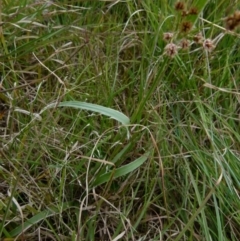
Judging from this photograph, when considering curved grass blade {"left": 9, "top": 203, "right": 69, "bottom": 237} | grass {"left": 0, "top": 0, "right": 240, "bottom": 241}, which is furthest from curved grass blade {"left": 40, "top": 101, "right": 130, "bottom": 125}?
curved grass blade {"left": 9, "top": 203, "right": 69, "bottom": 237}

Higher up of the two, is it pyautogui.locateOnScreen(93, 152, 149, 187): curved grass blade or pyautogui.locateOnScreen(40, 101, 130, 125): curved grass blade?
pyautogui.locateOnScreen(40, 101, 130, 125): curved grass blade

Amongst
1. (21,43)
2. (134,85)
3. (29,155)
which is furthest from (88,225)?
(21,43)

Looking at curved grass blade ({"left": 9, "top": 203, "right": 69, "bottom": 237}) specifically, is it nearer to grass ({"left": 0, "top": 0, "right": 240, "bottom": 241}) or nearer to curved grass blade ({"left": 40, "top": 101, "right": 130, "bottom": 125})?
grass ({"left": 0, "top": 0, "right": 240, "bottom": 241})

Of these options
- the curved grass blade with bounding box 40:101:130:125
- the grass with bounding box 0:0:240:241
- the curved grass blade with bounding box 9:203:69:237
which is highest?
the curved grass blade with bounding box 40:101:130:125

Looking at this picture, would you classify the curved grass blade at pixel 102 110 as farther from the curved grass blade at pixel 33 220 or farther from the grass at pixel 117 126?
the curved grass blade at pixel 33 220

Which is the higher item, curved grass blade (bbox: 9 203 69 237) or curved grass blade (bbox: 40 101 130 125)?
curved grass blade (bbox: 40 101 130 125)

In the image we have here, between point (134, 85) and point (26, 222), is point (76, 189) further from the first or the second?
point (134, 85)

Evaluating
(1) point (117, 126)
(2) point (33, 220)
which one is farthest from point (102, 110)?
(2) point (33, 220)
